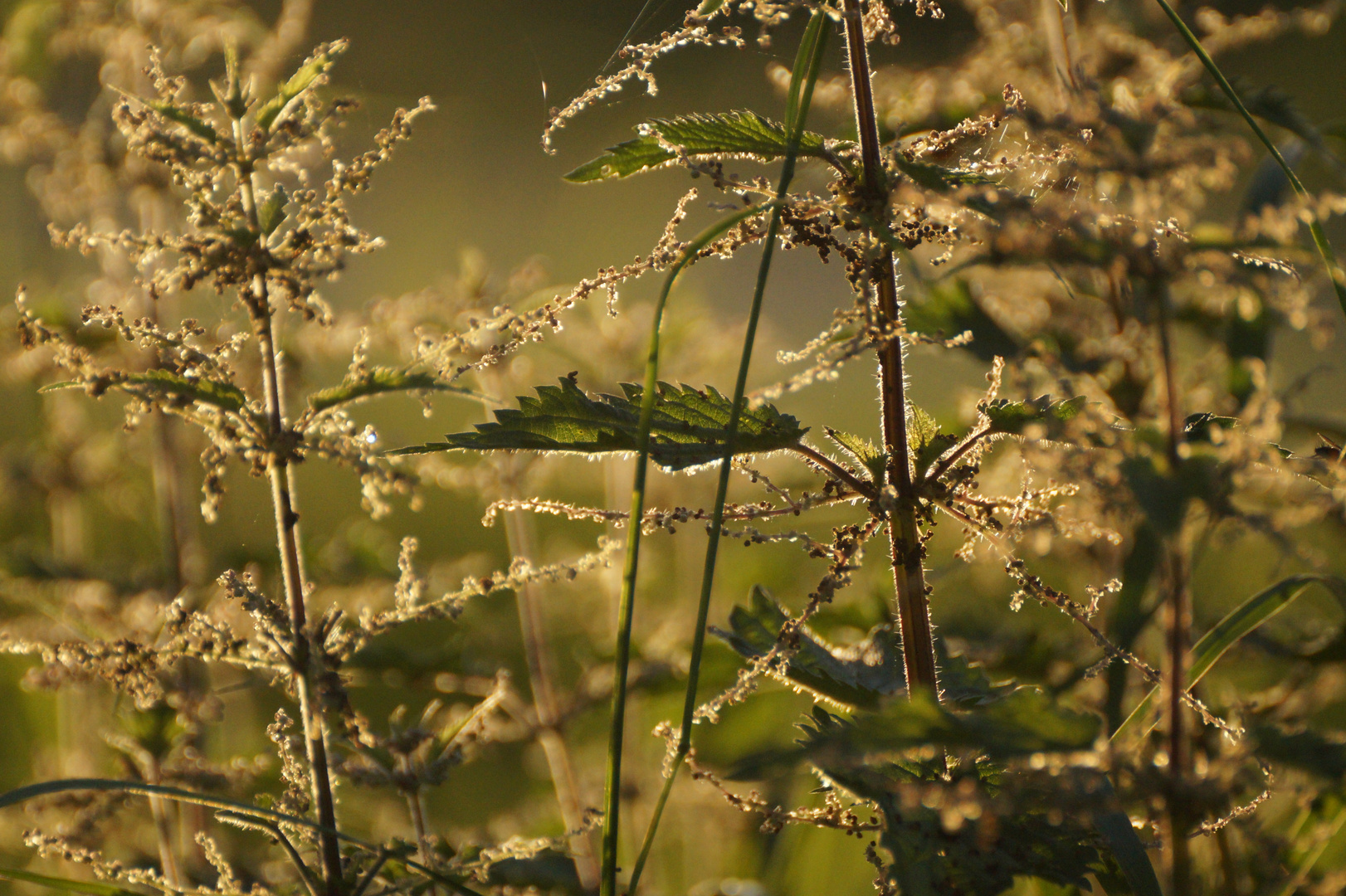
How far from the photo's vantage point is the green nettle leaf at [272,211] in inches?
40.8

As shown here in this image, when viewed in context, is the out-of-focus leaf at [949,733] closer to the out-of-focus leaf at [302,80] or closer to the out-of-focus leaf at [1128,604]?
the out-of-focus leaf at [1128,604]

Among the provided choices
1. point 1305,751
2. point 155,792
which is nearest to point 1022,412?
point 1305,751

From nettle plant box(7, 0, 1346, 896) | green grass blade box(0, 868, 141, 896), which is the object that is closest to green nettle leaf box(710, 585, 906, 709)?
nettle plant box(7, 0, 1346, 896)

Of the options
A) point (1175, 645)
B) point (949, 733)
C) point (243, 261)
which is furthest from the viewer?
point (243, 261)

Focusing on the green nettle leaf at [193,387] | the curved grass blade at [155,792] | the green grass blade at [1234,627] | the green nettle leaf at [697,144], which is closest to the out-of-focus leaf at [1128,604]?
the green grass blade at [1234,627]

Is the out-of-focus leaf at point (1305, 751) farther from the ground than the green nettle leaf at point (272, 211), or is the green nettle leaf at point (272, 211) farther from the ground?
the green nettle leaf at point (272, 211)

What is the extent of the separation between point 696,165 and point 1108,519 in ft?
1.59

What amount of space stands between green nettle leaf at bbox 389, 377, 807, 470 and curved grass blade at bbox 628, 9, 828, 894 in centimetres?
4

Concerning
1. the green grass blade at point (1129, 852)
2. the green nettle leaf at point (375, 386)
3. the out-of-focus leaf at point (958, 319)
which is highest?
the out-of-focus leaf at point (958, 319)

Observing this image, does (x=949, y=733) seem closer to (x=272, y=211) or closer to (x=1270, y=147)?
(x=1270, y=147)

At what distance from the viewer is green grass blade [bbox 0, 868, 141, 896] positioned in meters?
0.93

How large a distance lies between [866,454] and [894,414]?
0.07m

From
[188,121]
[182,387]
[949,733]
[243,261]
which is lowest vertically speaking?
[949,733]

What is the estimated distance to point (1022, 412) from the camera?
91 centimetres
